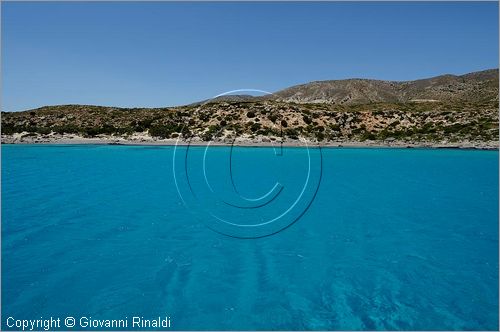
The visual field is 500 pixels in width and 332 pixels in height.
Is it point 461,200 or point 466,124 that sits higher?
point 466,124

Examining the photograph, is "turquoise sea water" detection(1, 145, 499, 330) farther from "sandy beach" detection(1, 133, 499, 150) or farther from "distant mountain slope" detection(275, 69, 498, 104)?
"distant mountain slope" detection(275, 69, 498, 104)

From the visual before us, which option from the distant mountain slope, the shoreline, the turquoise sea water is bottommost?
the turquoise sea water

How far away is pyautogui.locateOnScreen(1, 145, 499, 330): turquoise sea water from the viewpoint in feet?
33.8

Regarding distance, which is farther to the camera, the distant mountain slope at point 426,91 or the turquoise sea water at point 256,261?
the distant mountain slope at point 426,91

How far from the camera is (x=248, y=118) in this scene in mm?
90625

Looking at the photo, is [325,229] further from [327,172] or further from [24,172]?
[24,172]

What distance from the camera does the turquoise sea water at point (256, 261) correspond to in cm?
1030

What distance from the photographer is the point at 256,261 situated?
14.3m

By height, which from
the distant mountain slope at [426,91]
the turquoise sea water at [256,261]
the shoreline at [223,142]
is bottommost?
the turquoise sea water at [256,261]

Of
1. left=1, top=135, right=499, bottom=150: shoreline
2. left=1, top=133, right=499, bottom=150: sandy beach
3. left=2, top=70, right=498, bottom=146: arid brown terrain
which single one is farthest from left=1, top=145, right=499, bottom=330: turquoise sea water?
left=2, top=70, right=498, bottom=146: arid brown terrain

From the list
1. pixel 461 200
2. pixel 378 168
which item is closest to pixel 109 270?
pixel 461 200

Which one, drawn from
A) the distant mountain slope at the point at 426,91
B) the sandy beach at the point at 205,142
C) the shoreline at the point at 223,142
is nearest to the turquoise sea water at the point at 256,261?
the shoreline at the point at 223,142

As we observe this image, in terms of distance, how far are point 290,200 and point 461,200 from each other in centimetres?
1207

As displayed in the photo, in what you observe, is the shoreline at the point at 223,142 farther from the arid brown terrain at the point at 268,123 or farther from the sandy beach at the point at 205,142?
the arid brown terrain at the point at 268,123
